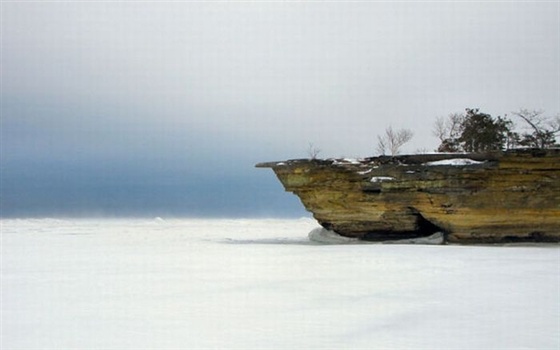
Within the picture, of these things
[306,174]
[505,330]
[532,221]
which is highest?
[306,174]

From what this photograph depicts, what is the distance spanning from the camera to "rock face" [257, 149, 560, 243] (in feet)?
53.6

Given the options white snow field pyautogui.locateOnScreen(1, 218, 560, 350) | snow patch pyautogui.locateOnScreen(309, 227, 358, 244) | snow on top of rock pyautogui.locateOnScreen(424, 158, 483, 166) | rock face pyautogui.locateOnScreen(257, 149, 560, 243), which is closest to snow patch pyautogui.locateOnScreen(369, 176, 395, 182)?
rock face pyautogui.locateOnScreen(257, 149, 560, 243)

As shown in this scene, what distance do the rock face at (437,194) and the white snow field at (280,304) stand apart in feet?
18.7

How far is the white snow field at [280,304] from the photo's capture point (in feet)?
15.6

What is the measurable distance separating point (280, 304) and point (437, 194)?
11902 millimetres

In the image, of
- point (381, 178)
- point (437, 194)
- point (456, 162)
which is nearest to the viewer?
point (456, 162)

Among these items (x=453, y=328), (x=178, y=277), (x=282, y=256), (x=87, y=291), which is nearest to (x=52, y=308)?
(x=87, y=291)

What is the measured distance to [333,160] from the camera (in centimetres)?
1800

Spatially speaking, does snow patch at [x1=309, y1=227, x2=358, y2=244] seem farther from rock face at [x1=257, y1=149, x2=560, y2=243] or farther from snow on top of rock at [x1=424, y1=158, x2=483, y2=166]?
snow on top of rock at [x1=424, y1=158, x2=483, y2=166]

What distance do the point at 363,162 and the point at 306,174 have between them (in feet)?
6.51

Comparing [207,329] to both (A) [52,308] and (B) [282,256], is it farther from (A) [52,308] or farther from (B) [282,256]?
(B) [282,256]

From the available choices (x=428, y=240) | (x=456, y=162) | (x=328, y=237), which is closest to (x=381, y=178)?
(x=456, y=162)

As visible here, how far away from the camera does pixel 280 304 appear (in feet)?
20.7

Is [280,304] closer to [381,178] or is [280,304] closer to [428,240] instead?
[381,178]
